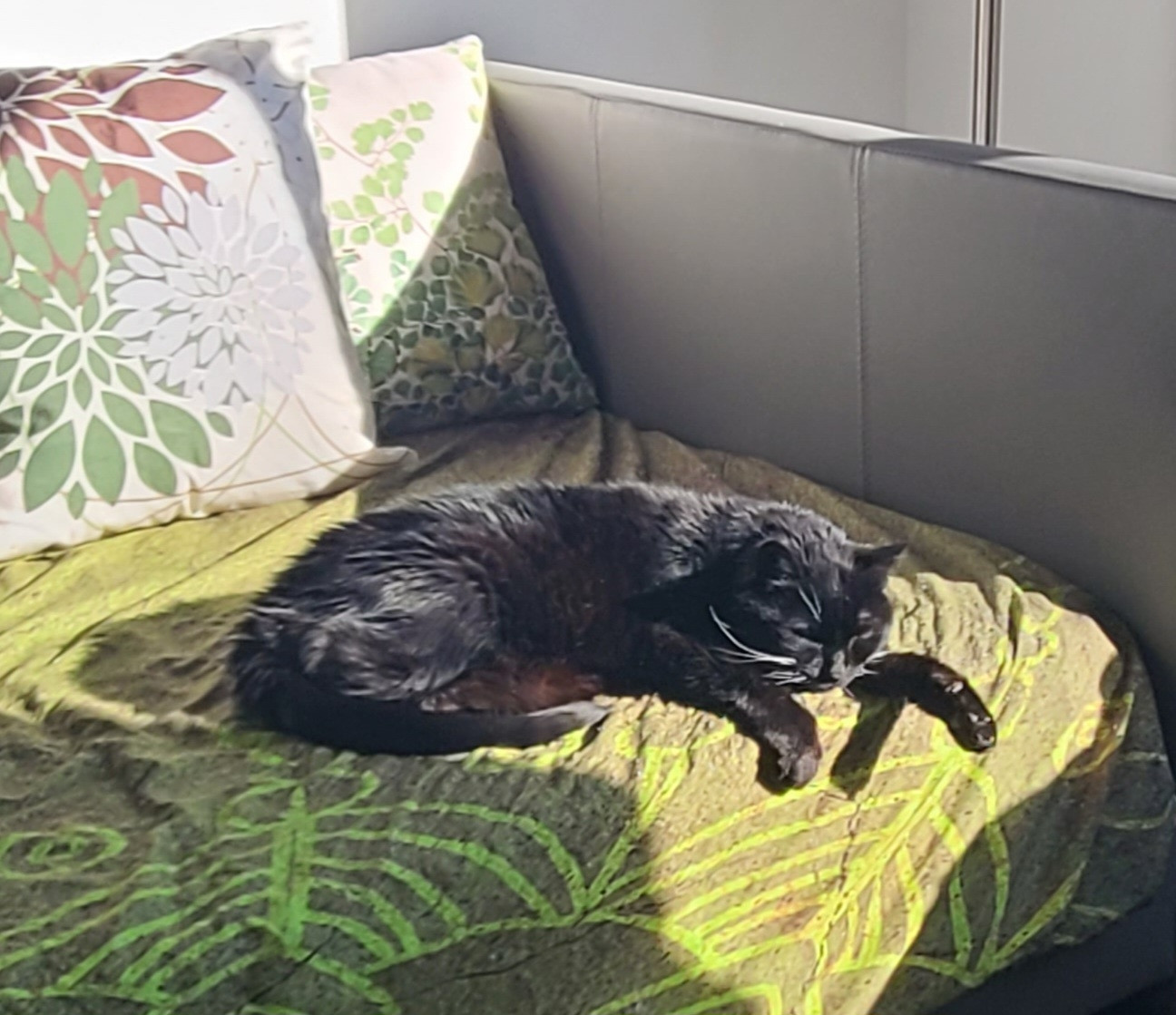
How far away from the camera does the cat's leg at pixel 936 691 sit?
107 cm

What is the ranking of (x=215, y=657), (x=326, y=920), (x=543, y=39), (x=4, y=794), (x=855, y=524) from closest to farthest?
(x=326, y=920)
(x=4, y=794)
(x=215, y=657)
(x=855, y=524)
(x=543, y=39)

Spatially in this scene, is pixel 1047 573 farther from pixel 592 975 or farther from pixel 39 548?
pixel 39 548

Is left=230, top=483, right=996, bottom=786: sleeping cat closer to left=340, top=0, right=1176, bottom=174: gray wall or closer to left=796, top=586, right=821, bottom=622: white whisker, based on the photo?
left=796, top=586, right=821, bottom=622: white whisker

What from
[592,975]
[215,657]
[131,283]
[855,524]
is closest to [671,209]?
[855,524]

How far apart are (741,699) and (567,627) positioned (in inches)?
6.1

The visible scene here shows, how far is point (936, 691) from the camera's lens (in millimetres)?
1087

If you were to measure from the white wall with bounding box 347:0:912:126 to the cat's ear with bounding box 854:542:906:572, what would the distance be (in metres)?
0.99

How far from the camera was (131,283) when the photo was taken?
1.39 m

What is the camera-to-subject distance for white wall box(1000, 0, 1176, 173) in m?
1.98

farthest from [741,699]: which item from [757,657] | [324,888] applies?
[324,888]

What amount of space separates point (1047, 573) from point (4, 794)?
2.64 feet

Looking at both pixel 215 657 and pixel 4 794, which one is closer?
pixel 4 794

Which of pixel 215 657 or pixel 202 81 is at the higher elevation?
pixel 202 81

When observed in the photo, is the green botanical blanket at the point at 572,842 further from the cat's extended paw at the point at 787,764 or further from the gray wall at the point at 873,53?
the gray wall at the point at 873,53
